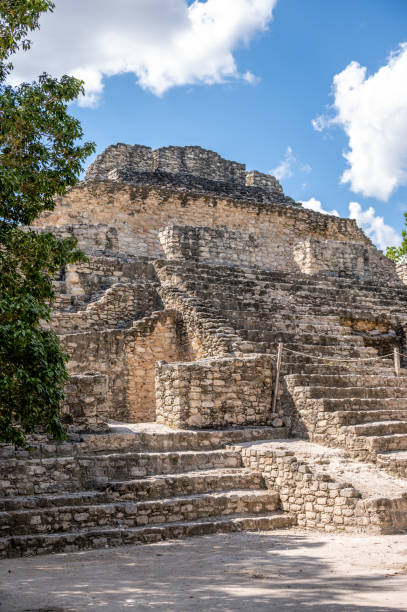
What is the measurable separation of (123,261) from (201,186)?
28.9 ft

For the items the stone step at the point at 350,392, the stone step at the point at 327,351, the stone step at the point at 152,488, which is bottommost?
the stone step at the point at 152,488

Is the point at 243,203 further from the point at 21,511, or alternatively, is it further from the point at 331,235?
the point at 21,511

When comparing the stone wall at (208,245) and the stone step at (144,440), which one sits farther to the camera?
the stone wall at (208,245)

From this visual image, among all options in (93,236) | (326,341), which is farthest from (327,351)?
(93,236)

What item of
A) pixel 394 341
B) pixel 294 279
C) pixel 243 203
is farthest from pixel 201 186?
pixel 394 341

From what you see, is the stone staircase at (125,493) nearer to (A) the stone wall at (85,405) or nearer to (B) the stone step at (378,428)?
(A) the stone wall at (85,405)

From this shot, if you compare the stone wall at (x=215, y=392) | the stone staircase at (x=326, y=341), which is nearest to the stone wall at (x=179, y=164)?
the stone staircase at (x=326, y=341)

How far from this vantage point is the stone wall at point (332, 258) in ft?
65.5

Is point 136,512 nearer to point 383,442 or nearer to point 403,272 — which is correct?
point 383,442

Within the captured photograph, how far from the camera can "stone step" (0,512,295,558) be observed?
759 centimetres

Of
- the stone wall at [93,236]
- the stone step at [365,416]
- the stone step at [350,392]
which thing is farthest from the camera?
the stone wall at [93,236]

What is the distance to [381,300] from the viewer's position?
696 inches

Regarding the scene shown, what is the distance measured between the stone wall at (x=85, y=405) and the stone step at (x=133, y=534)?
2.10 m

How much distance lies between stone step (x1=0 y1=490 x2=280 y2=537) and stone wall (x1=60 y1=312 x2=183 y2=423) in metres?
3.82
